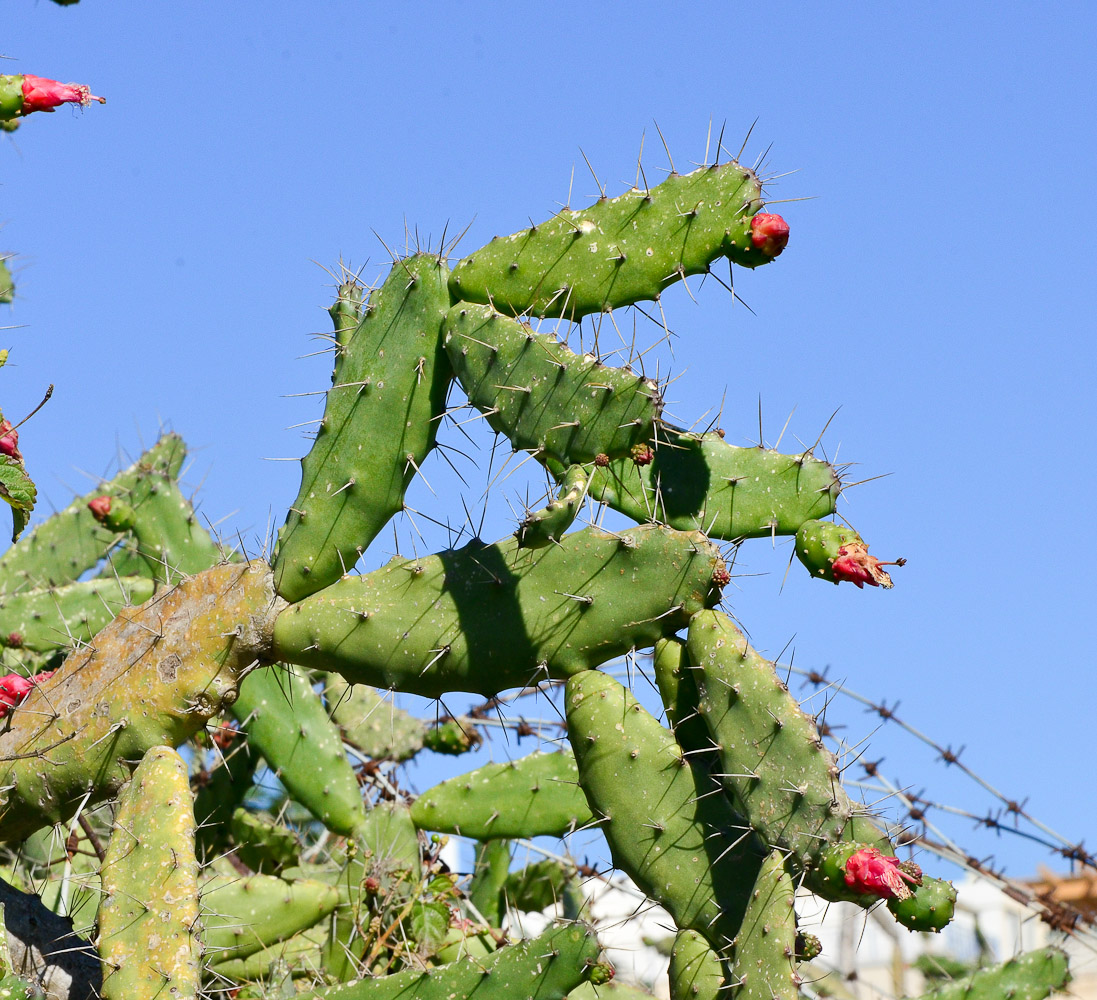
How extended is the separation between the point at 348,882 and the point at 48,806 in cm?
108

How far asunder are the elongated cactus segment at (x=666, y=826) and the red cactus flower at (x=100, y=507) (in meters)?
1.83

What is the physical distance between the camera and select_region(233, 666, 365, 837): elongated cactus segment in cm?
333

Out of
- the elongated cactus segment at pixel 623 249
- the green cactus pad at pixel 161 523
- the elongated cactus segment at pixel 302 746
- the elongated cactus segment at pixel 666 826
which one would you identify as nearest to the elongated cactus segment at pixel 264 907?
the elongated cactus segment at pixel 302 746

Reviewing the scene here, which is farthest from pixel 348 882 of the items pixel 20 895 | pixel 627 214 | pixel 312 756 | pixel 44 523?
pixel 627 214

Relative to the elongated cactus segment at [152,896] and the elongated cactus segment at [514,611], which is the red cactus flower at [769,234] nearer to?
the elongated cactus segment at [514,611]

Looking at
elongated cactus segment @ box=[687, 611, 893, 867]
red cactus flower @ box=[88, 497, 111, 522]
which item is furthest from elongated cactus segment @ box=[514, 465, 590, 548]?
red cactus flower @ box=[88, 497, 111, 522]

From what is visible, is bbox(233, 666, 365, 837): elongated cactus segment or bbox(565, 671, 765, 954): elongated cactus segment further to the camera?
bbox(233, 666, 365, 837): elongated cactus segment

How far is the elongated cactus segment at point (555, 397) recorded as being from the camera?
2.24m

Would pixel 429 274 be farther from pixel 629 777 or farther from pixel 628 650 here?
pixel 629 777

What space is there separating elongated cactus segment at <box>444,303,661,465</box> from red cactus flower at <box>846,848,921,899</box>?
2.52 feet

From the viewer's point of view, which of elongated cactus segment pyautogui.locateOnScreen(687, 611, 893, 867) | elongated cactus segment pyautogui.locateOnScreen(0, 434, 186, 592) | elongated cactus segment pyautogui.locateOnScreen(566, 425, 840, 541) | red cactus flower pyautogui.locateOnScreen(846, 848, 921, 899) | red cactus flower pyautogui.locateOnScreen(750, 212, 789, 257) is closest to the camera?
red cactus flower pyautogui.locateOnScreen(846, 848, 921, 899)

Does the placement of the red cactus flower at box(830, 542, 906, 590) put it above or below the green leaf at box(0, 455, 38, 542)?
below

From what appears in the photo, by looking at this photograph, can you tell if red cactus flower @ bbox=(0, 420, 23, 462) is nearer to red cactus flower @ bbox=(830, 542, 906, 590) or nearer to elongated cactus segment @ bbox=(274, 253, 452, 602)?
elongated cactus segment @ bbox=(274, 253, 452, 602)

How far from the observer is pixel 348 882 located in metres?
3.41
